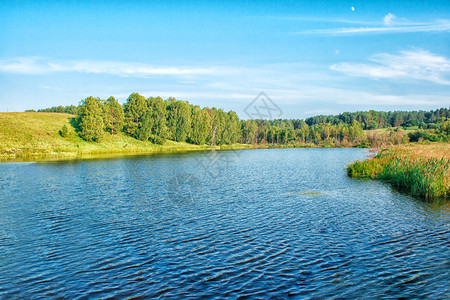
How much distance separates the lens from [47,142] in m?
75.2

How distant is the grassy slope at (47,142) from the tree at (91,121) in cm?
207

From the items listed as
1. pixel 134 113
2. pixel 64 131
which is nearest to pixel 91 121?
pixel 64 131

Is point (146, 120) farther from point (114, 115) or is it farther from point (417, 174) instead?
point (417, 174)

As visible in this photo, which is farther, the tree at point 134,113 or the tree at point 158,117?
the tree at point 158,117

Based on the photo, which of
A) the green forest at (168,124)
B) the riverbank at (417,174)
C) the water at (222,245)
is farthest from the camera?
the green forest at (168,124)

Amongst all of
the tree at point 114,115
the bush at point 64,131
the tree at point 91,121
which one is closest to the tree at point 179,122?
the tree at point 114,115

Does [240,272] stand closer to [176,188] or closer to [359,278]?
[359,278]

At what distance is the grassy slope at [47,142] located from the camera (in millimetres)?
66562

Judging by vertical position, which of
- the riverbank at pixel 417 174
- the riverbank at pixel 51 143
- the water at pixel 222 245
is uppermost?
the riverbank at pixel 51 143

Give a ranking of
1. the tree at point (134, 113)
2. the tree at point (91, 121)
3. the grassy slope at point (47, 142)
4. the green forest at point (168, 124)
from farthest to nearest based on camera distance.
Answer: the tree at point (134, 113) < the green forest at point (168, 124) < the tree at point (91, 121) < the grassy slope at point (47, 142)

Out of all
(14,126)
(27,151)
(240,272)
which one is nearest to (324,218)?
(240,272)

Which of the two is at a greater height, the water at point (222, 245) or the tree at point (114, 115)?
the tree at point (114, 115)

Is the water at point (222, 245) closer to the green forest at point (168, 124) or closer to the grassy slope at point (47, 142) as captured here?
the grassy slope at point (47, 142)

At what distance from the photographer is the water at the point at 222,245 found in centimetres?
944
